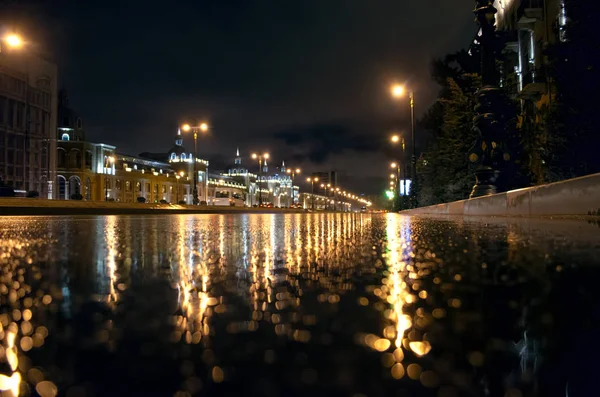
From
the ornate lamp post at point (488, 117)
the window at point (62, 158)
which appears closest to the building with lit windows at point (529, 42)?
the ornate lamp post at point (488, 117)

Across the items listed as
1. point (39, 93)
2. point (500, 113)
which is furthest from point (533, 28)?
point (39, 93)

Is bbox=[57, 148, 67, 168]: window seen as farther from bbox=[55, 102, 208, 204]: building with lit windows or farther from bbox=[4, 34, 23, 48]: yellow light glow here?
bbox=[4, 34, 23, 48]: yellow light glow

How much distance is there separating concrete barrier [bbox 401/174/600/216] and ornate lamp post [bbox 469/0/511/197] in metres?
1.63

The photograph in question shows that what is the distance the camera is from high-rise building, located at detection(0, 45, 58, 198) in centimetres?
6894

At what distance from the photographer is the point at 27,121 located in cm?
7244

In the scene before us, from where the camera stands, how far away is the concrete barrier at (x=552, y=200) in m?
7.84

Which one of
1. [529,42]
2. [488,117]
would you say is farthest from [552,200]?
[529,42]

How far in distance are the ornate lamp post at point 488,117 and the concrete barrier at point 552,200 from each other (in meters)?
1.63

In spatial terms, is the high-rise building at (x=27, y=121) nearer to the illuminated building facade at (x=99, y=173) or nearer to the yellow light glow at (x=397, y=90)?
the illuminated building facade at (x=99, y=173)

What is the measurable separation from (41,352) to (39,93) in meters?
85.1

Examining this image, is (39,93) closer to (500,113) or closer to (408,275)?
(500,113)

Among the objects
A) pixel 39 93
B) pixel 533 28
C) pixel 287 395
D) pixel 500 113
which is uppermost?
pixel 39 93

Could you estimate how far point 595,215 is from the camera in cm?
768

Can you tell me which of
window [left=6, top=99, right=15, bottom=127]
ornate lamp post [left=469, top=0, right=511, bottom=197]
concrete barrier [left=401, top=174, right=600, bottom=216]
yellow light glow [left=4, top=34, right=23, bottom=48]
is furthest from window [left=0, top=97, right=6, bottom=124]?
concrete barrier [left=401, top=174, right=600, bottom=216]
